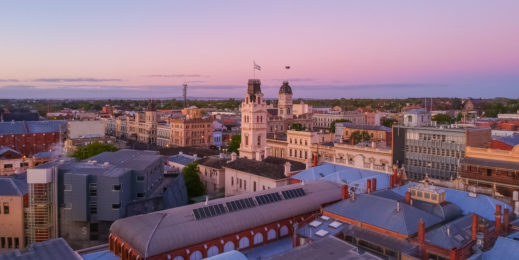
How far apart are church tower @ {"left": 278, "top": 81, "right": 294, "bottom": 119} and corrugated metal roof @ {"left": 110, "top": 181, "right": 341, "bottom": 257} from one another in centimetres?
11004

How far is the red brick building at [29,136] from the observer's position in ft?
362

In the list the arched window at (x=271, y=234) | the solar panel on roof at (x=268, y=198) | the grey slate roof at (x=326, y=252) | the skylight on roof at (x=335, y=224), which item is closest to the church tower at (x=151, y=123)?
the solar panel on roof at (x=268, y=198)

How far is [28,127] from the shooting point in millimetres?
115438

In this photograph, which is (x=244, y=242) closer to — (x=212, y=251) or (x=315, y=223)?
(x=212, y=251)

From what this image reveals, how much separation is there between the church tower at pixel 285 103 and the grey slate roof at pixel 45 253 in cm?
12371

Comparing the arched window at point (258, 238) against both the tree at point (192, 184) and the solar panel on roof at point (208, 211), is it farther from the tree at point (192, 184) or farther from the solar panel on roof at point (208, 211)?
the tree at point (192, 184)

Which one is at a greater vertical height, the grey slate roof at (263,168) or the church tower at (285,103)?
the church tower at (285,103)

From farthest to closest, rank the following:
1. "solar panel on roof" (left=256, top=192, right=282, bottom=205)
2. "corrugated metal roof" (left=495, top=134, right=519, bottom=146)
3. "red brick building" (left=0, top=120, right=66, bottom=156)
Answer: "red brick building" (left=0, top=120, right=66, bottom=156) → "corrugated metal roof" (left=495, top=134, right=519, bottom=146) → "solar panel on roof" (left=256, top=192, right=282, bottom=205)

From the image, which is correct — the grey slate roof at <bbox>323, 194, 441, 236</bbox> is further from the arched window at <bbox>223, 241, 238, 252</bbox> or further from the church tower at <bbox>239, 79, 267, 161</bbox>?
the church tower at <bbox>239, 79, 267, 161</bbox>

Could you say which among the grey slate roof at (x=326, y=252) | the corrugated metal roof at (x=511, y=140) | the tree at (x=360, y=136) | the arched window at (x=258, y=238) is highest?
the corrugated metal roof at (x=511, y=140)

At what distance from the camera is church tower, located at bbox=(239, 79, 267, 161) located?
3388 inches

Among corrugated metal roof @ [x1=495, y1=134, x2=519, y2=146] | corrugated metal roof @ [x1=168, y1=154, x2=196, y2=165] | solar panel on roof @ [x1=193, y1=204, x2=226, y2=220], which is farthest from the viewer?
corrugated metal roof @ [x1=168, y1=154, x2=196, y2=165]

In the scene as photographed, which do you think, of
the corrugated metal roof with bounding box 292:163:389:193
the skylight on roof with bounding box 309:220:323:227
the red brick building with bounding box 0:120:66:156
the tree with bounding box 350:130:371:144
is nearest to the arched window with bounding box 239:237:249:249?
the skylight on roof with bounding box 309:220:323:227

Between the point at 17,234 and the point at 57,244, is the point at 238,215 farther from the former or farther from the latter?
the point at 17,234
